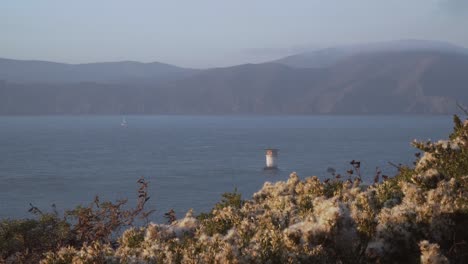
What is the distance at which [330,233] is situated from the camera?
18.1 feet

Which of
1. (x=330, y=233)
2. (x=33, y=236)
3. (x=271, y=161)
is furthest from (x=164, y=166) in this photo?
(x=330, y=233)

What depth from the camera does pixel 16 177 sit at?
11325 cm

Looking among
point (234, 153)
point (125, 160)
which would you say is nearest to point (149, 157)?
point (125, 160)

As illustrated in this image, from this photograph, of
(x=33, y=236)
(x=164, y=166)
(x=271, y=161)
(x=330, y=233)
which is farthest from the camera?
(x=164, y=166)

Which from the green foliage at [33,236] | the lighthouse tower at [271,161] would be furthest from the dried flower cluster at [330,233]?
the lighthouse tower at [271,161]

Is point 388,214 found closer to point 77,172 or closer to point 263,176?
point 263,176

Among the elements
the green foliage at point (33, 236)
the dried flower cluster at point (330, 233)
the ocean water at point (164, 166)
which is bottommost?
the ocean water at point (164, 166)

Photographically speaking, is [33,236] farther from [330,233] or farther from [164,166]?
[164,166]

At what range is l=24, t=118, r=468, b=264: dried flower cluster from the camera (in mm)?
5090

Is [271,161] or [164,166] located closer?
[271,161]

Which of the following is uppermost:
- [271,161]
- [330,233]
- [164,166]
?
[330,233]

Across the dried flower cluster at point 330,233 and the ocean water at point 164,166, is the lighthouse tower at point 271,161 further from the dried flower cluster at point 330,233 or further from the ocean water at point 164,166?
the dried flower cluster at point 330,233

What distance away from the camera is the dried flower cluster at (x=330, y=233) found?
200 inches

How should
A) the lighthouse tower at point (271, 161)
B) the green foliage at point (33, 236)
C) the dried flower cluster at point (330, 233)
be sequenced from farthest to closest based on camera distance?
the lighthouse tower at point (271, 161), the green foliage at point (33, 236), the dried flower cluster at point (330, 233)
